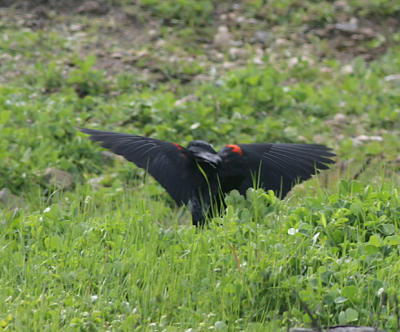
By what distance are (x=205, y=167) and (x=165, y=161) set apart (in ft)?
0.83

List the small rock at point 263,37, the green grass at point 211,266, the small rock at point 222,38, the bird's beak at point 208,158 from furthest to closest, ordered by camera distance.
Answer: the small rock at point 263,37
the small rock at point 222,38
the bird's beak at point 208,158
the green grass at point 211,266

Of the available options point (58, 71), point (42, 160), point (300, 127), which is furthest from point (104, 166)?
point (300, 127)

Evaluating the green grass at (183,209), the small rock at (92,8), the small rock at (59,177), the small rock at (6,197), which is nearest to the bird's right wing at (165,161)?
the green grass at (183,209)

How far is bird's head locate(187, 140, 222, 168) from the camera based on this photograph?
3791mm

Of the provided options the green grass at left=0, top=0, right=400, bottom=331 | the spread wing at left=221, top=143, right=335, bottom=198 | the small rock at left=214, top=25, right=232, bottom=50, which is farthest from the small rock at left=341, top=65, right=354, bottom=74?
the spread wing at left=221, top=143, right=335, bottom=198

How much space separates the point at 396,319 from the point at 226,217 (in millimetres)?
1074

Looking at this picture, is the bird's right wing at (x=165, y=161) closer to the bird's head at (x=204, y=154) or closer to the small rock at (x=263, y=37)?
the bird's head at (x=204, y=154)

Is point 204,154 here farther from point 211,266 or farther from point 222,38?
point 222,38

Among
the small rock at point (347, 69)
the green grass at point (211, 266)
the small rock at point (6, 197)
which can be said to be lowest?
the small rock at point (6, 197)

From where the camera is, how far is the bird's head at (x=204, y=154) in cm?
379

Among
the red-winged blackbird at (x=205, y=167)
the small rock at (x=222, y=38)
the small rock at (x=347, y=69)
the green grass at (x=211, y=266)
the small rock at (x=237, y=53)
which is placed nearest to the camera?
the green grass at (x=211, y=266)

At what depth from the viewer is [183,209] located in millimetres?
4805

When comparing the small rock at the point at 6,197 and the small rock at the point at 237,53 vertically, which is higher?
the small rock at the point at 237,53

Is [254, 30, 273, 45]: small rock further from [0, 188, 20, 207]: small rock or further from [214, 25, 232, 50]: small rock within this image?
[0, 188, 20, 207]: small rock
